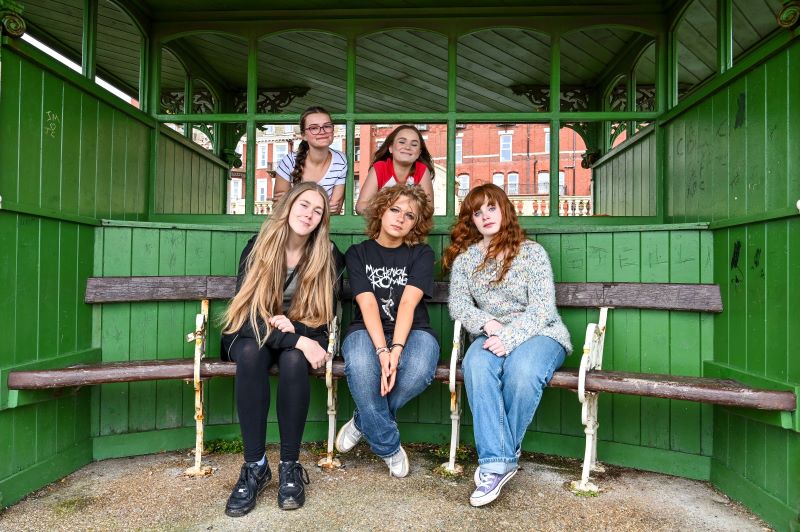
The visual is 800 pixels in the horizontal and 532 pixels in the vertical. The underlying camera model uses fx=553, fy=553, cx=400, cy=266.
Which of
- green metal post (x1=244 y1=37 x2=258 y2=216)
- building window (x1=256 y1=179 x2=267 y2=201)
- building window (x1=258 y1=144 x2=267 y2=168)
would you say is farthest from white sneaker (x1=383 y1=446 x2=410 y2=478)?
building window (x1=256 y1=179 x2=267 y2=201)

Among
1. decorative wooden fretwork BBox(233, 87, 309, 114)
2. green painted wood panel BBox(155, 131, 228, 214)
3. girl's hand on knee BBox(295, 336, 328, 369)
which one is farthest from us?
decorative wooden fretwork BBox(233, 87, 309, 114)

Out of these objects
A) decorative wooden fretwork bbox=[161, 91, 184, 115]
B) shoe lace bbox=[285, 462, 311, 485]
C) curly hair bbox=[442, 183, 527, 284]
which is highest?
decorative wooden fretwork bbox=[161, 91, 184, 115]

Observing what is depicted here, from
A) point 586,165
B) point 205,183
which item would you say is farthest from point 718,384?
point 205,183

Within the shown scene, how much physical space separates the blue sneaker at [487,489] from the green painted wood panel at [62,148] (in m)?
2.37

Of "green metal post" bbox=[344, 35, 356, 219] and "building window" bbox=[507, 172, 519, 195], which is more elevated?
"building window" bbox=[507, 172, 519, 195]

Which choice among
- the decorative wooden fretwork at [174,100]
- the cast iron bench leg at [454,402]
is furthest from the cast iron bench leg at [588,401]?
the decorative wooden fretwork at [174,100]

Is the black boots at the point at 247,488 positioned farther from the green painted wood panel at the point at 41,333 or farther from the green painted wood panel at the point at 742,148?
the green painted wood panel at the point at 742,148

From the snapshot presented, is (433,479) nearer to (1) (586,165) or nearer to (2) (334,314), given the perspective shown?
(2) (334,314)

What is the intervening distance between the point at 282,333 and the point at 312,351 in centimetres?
16

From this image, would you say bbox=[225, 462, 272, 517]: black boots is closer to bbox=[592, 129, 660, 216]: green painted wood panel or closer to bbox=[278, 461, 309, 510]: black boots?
bbox=[278, 461, 309, 510]: black boots

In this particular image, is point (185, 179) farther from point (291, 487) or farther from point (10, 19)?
point (291, 487)

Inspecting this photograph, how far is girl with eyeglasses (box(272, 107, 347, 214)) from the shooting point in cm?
343

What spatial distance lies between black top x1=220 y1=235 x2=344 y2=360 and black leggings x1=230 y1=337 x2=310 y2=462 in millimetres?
74

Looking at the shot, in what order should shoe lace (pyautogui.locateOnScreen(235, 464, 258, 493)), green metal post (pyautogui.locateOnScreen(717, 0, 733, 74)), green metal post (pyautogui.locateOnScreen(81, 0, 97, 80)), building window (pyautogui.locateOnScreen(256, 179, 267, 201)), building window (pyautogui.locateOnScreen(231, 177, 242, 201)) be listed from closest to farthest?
shoe lace (pyautogui.locateOnScreen(235, 464, 258, 493)) → green metal post (pyautogui.locateOnScreen(717, 0, 733, 74)) → green metal post (pyautogui.locateOnScreen(81, 0, 97, 80)) → building window (pyautogui.locateOnScreen(231, 177, 242, 201)) → building window (pyautogui.locateOnScreen(256, 179, 267, 201))
